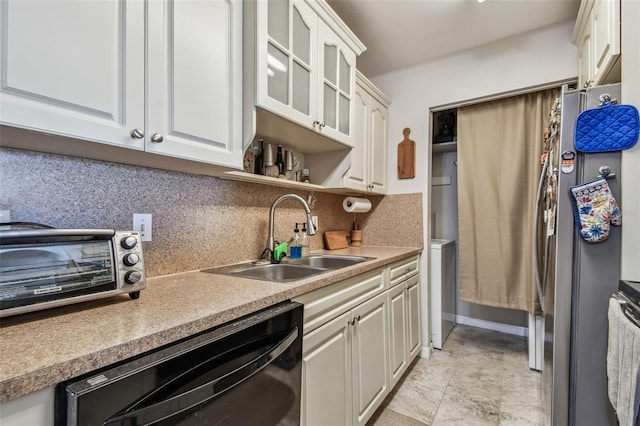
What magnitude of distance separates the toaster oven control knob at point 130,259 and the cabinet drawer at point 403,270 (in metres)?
1.45

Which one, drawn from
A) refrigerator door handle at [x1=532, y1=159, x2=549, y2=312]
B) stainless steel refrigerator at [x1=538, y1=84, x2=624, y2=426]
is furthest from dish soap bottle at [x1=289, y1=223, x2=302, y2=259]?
refrigerator door handle at [x1=532, y1=159, x2=549, y2=312]

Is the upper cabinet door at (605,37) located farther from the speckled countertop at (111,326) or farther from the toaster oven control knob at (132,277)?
the toaster oven control knob at (132,277)

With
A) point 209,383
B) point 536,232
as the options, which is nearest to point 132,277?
point 209,383

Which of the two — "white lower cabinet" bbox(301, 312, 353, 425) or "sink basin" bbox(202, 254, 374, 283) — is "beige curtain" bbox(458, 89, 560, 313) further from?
"white lower cabinet" bbox(301, 312, 353, 425)

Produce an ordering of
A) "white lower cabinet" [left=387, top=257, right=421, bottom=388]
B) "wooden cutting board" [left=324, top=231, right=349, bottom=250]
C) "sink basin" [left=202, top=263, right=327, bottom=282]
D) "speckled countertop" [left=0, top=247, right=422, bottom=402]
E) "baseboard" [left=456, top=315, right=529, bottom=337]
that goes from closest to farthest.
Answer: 1. "speckled countertop" [left=0, top=247, right=422, bottom=402]
2. "sink basin" [left=202, top=263, right=327, bottom=282]
3. "white lower cabinet" [left=387, top=257, right=421, bottom=388]
4. "wooden cutting board" [left=324, top=231, right=349, bottom=250]
5. "baseboard" [left=456, top=315, right=529, bottom=337]

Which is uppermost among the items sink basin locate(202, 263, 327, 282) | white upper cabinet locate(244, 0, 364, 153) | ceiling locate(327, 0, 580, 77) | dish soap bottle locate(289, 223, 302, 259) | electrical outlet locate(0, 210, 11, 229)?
ceiling locate(327, 0, 580, 77)

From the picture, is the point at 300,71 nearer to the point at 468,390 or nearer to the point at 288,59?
the point at 288,59

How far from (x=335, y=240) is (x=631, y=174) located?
5.48ft

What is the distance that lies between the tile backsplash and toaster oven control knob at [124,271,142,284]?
0.37m

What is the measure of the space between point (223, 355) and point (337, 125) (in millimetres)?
1410

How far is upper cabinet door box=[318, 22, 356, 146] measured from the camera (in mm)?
1650

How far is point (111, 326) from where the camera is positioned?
67cm

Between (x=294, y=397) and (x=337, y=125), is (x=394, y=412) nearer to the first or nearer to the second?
(x=294, y=397)

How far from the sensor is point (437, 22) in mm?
2012
